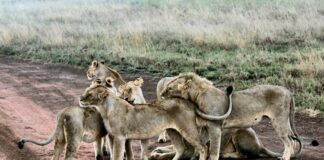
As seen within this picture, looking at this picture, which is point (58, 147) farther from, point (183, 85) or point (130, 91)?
point (183, 85)

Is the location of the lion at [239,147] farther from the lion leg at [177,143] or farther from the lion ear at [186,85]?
the lion ear at [186,85]

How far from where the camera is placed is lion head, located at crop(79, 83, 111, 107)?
684 centimetres

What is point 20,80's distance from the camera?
49.4ft

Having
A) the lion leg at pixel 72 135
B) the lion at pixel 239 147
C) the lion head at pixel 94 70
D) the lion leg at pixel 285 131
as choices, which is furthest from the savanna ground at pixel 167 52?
the lion leg at pixel 72 135

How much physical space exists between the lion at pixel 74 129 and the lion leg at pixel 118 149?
13.9 inches

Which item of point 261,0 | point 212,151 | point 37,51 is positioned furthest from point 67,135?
point 261,0

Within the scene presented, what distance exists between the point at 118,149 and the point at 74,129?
1.70 ft

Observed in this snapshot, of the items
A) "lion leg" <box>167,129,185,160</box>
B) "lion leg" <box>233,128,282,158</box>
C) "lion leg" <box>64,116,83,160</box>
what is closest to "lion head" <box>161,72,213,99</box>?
"lion leg" <box>167,129,185,160</box>

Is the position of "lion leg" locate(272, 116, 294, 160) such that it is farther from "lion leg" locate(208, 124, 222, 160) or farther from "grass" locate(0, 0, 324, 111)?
"grass" locate(0, 0, 324, 111)

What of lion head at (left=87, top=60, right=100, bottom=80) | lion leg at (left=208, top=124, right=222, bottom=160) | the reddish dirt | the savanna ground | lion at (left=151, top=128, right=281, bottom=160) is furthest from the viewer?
the savanna ground

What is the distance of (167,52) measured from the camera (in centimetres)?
1692

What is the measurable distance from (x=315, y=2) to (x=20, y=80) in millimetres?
12108

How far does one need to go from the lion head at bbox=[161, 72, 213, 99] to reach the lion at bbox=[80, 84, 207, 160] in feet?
0.55

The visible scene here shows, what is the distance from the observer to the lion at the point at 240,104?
712 centimetres
